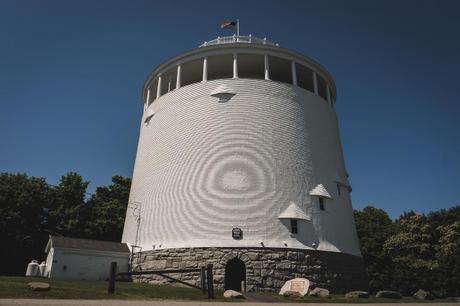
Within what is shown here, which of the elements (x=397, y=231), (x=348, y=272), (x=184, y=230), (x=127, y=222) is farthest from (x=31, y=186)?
(x=397, y=231)

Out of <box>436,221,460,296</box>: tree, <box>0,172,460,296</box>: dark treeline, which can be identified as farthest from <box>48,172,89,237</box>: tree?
<box>436,221,460,296</box>: tree

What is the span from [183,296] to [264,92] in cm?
1398

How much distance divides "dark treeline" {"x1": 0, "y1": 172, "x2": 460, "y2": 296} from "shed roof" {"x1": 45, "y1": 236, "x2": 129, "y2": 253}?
8571mm

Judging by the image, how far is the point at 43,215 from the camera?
99.2 ft

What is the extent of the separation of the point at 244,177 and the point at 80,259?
999 centimetres

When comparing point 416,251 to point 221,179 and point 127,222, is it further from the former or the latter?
point 127,222

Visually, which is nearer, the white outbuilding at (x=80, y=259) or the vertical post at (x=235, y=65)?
the white outbuilding at (x=80, y=259)

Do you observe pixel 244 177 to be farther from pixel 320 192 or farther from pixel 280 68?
pixel 280 68

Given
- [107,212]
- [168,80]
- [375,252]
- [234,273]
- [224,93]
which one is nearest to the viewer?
[234,273]

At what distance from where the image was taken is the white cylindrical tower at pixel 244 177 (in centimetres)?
1934

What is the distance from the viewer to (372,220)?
46.8 metres

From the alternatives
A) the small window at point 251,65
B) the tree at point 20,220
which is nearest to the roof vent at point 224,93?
the small window at point 251,65

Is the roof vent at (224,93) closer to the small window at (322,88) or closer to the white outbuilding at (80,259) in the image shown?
the small window at (322,88)

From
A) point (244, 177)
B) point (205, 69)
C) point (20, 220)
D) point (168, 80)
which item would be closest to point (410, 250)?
point (244, 177)
